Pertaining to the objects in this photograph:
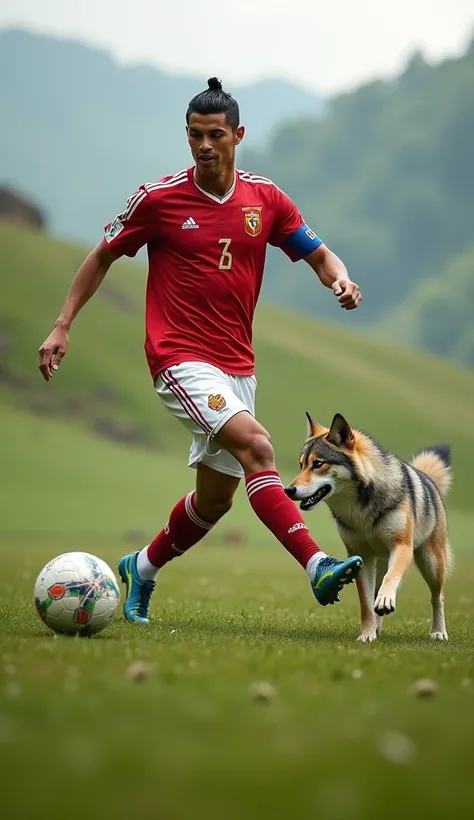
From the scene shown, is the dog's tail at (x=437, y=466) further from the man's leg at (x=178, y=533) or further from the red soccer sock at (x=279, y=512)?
the red soccer sock at (x=279, y=512)

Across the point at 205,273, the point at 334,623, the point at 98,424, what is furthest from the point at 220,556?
the point at 98,424

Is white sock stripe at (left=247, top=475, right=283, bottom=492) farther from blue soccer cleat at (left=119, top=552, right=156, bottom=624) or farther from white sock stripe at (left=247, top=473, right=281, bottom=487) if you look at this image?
blue soccer cleat at (left=119, top=552, right=156, bottom=624)

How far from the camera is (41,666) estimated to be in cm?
556

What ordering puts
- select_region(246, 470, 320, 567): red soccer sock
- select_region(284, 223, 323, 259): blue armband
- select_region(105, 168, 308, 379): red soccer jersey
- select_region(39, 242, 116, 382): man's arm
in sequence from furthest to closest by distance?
select_region(284, 223, 323, 259): blue armband < select_region(39, 242, 116, 382): man's arm < select_region(105, 168, 308, 379): red soccer jersey < select_region(246, 470, 320, 567): red soccer sock

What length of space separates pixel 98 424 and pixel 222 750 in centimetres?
4564

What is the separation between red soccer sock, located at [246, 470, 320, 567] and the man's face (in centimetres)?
207

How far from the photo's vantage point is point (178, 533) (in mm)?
8750

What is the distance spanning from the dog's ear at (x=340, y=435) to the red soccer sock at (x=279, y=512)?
0.79 m

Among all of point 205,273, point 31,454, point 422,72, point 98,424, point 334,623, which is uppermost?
point 422,72

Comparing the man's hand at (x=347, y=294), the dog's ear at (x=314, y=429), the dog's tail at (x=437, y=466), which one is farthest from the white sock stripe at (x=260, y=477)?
the dog's tail at (x=437, y=466)

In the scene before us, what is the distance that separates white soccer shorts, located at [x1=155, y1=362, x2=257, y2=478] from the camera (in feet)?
24.9

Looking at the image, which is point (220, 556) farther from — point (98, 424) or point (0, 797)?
point (98, 424)

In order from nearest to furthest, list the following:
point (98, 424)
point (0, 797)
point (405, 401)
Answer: point (0, 797), point (98, 424), point (405, 401)

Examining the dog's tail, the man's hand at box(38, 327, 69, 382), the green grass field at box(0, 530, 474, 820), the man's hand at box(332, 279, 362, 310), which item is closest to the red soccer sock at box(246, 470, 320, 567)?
the green grass field at box(0, 530, 474, 820)
